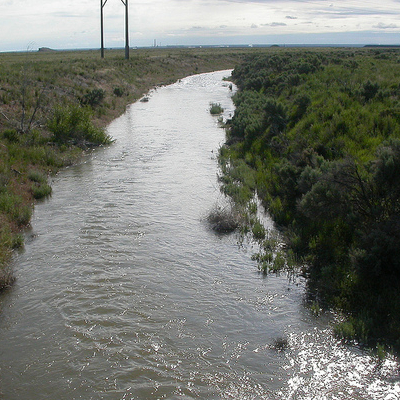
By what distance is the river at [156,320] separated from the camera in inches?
251

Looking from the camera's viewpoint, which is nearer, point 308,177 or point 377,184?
point 377,184

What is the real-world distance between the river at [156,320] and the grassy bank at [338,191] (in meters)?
0.69

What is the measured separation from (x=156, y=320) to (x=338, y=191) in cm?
516

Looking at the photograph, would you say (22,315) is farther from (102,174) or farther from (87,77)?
(87,77)

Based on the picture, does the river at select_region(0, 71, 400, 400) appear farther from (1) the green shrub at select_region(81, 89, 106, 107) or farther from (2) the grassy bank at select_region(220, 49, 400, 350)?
(1) the green shrub at select_region(81, 89, 106, 107)

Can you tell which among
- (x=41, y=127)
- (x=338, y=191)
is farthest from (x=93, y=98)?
(x=338, y=191)

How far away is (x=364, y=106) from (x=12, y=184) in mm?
14269

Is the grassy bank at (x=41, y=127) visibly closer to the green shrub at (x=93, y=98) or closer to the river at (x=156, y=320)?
the green shrub at (x=93, y=98)

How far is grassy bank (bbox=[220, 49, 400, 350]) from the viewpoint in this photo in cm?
815

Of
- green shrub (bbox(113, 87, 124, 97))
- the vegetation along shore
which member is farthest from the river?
green shrub (bbox(113, 87, 124, 97))

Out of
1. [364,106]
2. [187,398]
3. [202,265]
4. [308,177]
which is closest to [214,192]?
[308,177]

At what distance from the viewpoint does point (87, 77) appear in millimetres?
38812

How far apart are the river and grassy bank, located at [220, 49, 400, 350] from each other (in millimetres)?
686

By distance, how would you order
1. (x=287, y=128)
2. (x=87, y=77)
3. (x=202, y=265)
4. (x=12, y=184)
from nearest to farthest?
(x=202, y=265) < (x=12, y=184) < (x=287, y=128) < (x=87, y=77)
